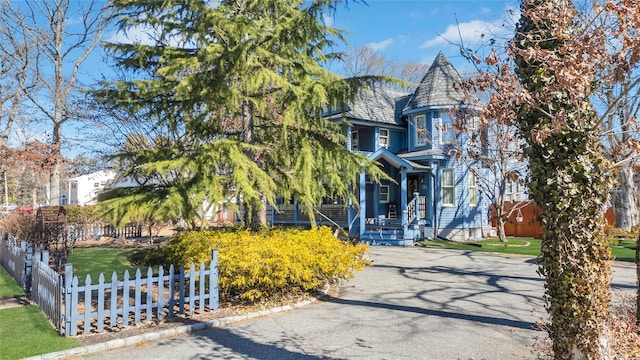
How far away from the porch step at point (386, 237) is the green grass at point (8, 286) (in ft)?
44.3

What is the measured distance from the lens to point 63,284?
19.5ft

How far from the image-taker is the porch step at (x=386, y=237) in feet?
63.1

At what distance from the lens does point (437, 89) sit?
22453mm

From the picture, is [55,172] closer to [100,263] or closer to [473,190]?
[100,263]

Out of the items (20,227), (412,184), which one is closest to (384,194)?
(412,184)

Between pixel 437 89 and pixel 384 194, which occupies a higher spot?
pixel 437 89

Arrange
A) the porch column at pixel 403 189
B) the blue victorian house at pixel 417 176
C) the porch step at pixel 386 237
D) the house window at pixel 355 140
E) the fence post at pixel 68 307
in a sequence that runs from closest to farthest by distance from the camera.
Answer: the fence post at pixel 68 307 → the porch step at pixel 386 237 → the porch column at pixel 403 189 → the blue victorian house at pixel 417 176 → the house window at pixel 355 140

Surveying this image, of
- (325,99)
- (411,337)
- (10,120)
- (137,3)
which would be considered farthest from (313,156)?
(10,120)

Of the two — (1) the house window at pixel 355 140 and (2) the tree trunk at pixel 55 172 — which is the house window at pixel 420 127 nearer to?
(1) the house window at pixel 355 140

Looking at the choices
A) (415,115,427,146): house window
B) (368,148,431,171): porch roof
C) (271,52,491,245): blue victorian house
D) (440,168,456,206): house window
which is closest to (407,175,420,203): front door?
(271,52,491,245): blue victorian house

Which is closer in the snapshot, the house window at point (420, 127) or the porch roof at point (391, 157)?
the porch roof at point (391, 157)

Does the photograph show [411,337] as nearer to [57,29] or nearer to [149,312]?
[149,312]

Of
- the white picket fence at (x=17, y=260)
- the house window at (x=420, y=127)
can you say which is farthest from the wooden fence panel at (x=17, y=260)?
the house window at (x=420, y=127)

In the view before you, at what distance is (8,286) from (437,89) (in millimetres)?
20591
